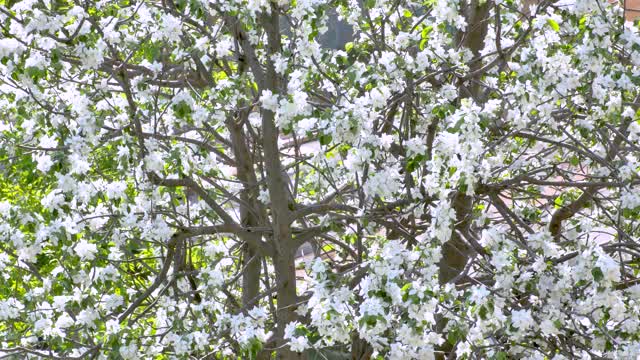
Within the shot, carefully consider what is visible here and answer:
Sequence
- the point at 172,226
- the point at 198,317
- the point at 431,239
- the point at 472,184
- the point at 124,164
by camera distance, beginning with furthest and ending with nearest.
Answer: the point at 172,226, the point at 198,317, the point at 124,164, the point at 431,239, the point at 472,184

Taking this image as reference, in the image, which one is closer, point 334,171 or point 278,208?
point 334,171

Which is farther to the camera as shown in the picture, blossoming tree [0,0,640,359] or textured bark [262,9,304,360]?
textured bark [262,9,304,360]

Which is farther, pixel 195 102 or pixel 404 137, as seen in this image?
pixel 404 137

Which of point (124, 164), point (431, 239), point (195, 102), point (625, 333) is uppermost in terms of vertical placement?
point (195, 102)

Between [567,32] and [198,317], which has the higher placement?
[567,32]

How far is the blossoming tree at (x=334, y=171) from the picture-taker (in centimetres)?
418

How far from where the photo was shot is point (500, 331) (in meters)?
4.48

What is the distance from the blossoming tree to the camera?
165 inches

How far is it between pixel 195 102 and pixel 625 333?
2.40 meters

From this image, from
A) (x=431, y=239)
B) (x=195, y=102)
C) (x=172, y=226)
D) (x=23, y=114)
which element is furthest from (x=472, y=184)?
(x=23, y=114)

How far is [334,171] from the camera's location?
532 centimetres

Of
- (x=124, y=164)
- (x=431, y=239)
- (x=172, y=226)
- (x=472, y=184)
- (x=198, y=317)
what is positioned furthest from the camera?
(x=172, y=226)

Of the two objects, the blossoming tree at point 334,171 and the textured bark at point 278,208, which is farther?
the textured bark at point 278,208

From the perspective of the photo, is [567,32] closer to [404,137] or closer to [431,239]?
[404,137]
